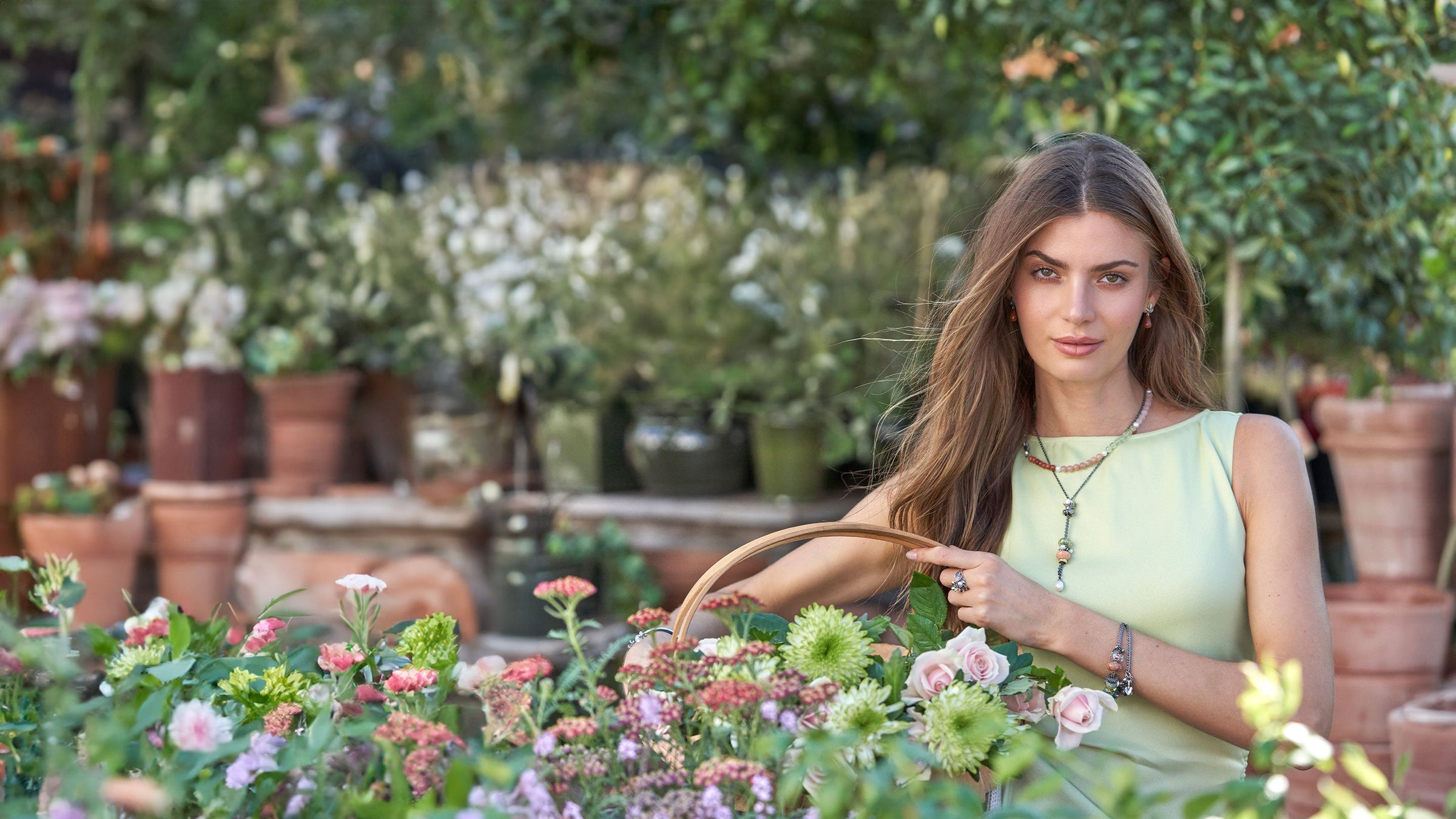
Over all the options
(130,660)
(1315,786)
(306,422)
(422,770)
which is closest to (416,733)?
(422,770)

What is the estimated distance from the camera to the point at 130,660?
1.13 m

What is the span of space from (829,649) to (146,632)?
2.26ft

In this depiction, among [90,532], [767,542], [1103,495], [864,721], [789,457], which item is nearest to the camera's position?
[864,721]

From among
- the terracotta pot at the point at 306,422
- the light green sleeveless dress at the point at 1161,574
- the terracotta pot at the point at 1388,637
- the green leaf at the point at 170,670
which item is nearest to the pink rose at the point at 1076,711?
the light green sleeveless dress at the point at 1161,574

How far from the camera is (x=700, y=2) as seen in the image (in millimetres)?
3004

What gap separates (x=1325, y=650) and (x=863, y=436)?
1825 millimetres

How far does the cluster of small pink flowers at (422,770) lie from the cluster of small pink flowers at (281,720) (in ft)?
0.53

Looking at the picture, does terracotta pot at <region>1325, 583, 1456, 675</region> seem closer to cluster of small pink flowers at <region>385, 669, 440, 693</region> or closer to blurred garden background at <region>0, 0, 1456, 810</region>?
blurred garden background at <region>0, 0, 1456, 810</region>

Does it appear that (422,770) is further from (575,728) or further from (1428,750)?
(1428,750)

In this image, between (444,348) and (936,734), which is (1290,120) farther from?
(444,348)

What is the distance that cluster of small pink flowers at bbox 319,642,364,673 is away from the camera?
110 centimetres

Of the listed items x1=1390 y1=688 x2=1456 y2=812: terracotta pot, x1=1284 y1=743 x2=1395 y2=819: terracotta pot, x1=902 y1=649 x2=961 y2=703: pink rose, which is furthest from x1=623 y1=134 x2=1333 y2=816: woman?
x1=1284 y1=743 x2=1395 y2=819: terracotta pot

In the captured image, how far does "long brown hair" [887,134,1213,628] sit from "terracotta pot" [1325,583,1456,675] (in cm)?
110

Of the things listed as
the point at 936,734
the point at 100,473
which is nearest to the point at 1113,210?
the point at 936,734
